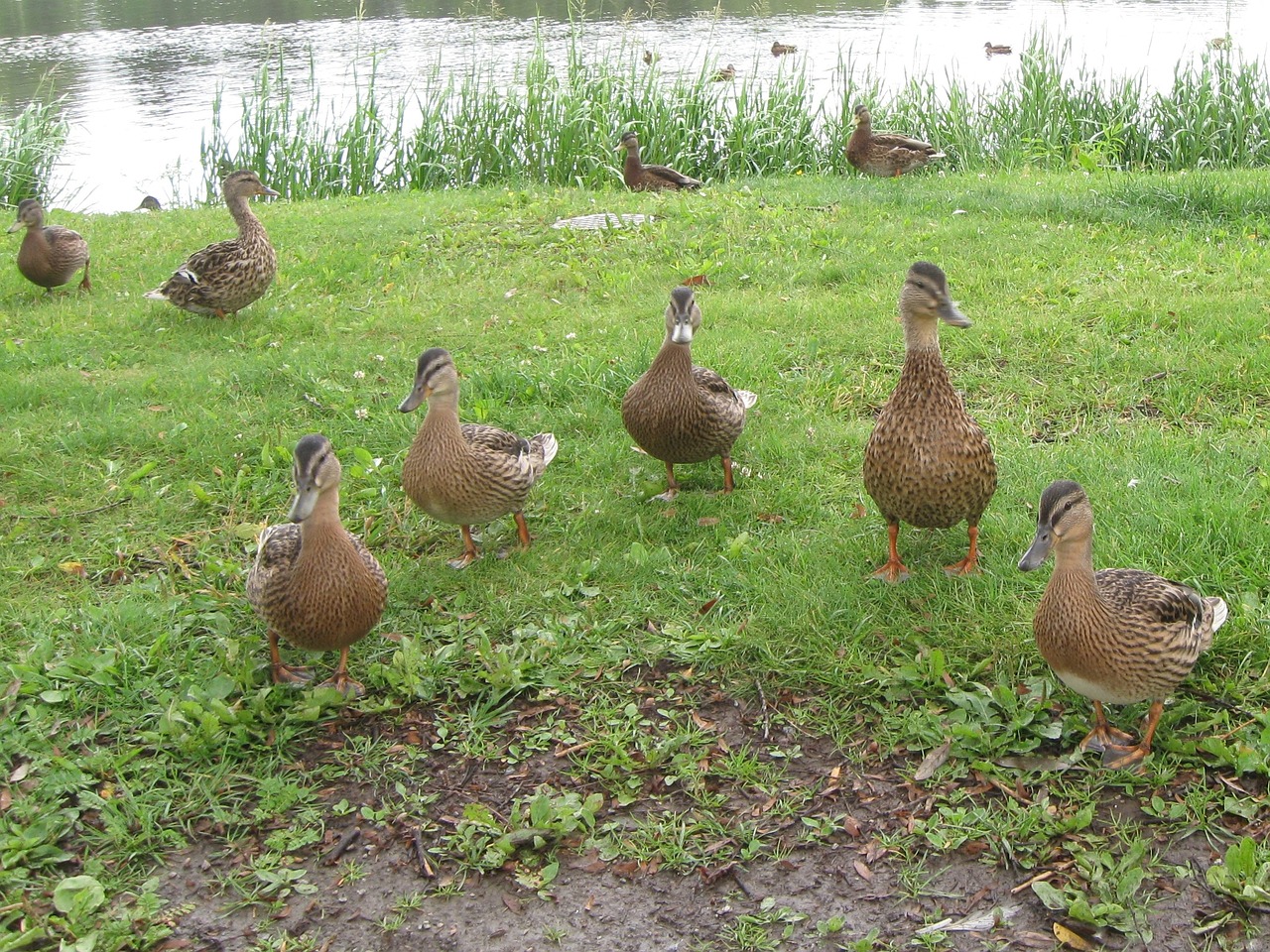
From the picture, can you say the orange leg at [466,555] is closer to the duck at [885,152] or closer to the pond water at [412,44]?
the duck at [885,152]

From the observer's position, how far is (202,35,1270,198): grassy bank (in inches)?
433

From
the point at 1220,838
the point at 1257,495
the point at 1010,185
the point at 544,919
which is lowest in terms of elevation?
the point at 544,919

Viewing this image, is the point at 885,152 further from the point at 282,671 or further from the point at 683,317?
the point at 282,671

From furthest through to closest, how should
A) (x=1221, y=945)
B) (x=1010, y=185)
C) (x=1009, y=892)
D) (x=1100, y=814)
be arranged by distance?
(x=1010, y=185) → (x=1100, y=814) → (x=1009, y=892) → (x=1221, y=945)

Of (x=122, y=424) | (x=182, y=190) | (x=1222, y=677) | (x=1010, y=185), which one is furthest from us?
(x=182, y=190)

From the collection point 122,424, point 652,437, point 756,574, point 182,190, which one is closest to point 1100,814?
point 756,574

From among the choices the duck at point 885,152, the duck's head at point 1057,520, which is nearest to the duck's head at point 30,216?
the duck at point 885,152

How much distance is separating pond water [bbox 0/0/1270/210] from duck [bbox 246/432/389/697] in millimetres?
9152

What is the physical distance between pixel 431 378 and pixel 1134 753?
2847mm

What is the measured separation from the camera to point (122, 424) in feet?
19.0

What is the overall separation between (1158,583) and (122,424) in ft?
15.9

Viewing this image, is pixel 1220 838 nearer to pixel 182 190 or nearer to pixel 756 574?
pixel 756 574

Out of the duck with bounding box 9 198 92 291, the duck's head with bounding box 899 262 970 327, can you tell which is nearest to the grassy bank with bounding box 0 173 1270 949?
the duck with bounding box 9 198 92 291

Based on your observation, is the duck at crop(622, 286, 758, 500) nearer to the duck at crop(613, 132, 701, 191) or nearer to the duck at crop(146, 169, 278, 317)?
the duck at crop(146, 169, 278, 317)
